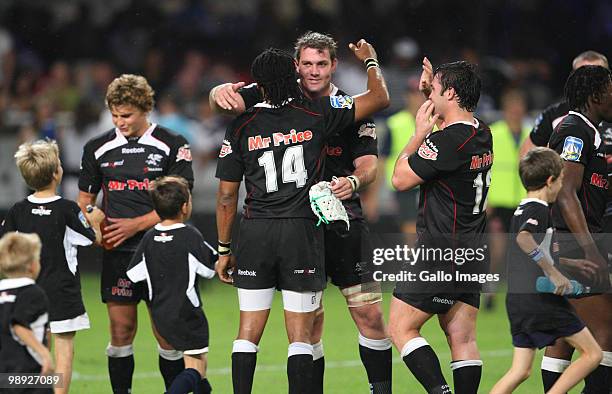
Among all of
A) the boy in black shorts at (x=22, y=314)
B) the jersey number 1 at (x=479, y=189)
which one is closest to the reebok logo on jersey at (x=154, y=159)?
the boy in black shorts at (x=22, y=314)

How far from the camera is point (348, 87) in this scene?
16500 millimetres

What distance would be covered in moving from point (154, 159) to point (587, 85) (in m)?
2.97

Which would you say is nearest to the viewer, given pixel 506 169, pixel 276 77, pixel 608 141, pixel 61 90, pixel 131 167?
pixel 276 77

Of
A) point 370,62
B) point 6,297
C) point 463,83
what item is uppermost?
point 370,62

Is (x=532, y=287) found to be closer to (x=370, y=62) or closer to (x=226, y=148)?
(x=370, y=62)

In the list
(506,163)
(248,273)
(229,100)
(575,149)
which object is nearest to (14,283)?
(248,273)

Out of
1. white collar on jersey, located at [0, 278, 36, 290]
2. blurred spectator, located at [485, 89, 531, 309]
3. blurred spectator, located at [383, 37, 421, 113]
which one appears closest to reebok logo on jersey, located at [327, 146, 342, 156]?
white collar on jersey, located at [0, 278, 36, 290]

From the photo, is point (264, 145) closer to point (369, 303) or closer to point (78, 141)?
point (369, 303)

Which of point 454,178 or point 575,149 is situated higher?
point 575,149

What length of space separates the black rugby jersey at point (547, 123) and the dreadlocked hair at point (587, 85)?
815mm

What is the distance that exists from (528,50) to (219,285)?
26.0 feet

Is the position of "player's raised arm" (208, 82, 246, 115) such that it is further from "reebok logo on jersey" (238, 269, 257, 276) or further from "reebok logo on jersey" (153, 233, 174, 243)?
"reebok logo on jersey" (238, 269, 257, 276)

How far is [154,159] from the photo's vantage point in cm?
741

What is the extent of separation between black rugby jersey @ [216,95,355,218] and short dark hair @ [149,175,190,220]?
29 centimetres
